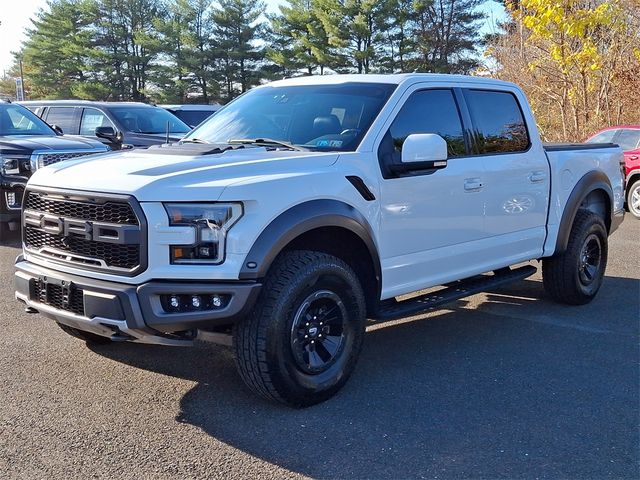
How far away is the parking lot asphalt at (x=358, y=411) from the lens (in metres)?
3.40

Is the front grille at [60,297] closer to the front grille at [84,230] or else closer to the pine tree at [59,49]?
the front grille at [84,230]

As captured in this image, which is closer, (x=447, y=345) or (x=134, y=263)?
(x=134, y=263)

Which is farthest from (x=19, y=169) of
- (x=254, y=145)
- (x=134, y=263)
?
(x=134, y=263)

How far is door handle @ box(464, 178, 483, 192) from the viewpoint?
16.5ft

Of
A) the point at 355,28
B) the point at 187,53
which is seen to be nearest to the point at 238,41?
the point at 187,53

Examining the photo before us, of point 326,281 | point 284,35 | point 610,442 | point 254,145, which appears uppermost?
point 284,35

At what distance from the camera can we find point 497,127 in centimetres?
564

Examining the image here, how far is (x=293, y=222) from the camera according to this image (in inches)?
150

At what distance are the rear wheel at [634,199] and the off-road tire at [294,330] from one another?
1006 centimetres

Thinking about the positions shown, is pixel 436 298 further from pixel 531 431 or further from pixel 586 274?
pixel 586 274

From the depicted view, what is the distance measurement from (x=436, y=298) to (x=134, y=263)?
223 cm

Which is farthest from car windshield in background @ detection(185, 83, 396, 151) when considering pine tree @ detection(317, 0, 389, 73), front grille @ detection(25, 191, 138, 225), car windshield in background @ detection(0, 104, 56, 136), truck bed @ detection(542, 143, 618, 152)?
pine tree @ detection(317, 0, 389, 73)

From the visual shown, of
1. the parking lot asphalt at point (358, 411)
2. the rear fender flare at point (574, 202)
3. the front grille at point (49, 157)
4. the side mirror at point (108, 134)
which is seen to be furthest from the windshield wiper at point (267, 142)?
the side mirror at point (108, 134)

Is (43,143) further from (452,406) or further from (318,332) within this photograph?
(452,406)
